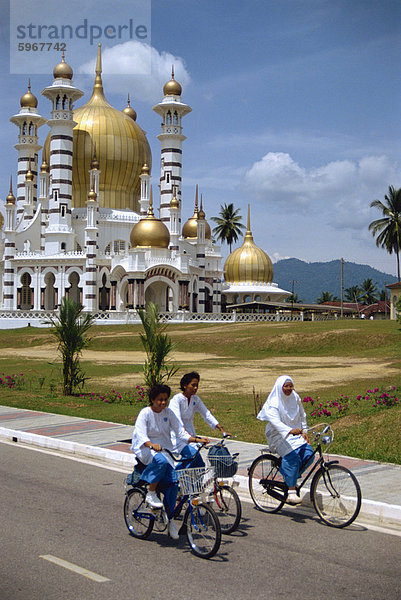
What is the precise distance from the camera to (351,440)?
13250 mm

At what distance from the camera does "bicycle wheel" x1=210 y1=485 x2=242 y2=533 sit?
318 inches

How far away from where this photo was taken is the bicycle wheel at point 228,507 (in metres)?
8.09

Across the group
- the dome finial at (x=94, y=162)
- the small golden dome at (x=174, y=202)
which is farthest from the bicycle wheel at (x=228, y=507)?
the dome finial at (x=94, y=162)

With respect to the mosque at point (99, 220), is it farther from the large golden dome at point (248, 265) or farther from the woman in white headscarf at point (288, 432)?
the woman in white headscarf at point (288, 432)

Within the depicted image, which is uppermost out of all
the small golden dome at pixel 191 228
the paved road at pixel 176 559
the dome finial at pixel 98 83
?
the dome finial at pixel 98 83

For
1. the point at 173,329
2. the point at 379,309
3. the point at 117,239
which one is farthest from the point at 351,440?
the point at 379,309

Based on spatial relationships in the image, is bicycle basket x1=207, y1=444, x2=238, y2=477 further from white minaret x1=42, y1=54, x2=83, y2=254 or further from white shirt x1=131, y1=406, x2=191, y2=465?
white minaret x1=42, y1=54, x2=83, y2=254

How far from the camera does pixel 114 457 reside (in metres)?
12.3

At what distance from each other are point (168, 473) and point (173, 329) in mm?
43394

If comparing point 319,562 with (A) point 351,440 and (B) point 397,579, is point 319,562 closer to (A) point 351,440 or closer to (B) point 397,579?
(B) point 397,579

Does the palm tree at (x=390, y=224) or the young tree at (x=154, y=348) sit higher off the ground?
the palm tree at (x=390, y=224)

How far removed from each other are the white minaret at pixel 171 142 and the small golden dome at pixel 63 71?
29.0 ft

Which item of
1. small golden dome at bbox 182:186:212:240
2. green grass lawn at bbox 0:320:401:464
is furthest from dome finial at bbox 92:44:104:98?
green grass lawn at bbox 0:320:401:464

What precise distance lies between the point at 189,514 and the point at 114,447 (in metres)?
5.55
